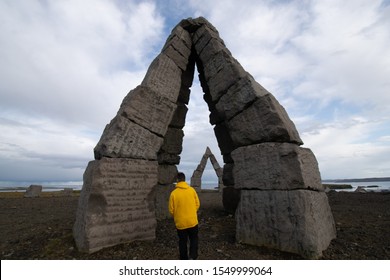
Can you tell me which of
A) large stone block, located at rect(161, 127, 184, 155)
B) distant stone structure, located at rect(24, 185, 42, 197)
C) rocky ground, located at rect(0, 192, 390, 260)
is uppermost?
large stone block, located at rect(161, 127, 184, 155)

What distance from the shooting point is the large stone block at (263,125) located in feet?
16.0

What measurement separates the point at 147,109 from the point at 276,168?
309 cm

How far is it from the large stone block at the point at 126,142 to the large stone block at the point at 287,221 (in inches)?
89.3

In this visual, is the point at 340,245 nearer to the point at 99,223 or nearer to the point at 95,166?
the point at 99,223

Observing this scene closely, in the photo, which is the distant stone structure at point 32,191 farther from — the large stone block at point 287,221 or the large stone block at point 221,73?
the large stone block at point 287,221

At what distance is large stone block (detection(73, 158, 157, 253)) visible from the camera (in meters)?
4.64

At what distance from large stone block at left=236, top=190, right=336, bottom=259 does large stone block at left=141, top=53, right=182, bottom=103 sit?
308 centimetres

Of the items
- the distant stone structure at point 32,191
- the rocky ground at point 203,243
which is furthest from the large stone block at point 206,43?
the distant stone structure at point 32,191

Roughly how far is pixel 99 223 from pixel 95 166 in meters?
1.05

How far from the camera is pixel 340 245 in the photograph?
182 inches

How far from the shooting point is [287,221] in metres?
4.37

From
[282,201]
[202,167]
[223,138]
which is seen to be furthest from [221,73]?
[202,167]

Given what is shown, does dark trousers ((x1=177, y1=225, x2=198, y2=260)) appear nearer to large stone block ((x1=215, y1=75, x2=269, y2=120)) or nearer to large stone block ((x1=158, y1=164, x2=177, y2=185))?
large stone block ((x1=215, y1=75, x2=269, y2=120))

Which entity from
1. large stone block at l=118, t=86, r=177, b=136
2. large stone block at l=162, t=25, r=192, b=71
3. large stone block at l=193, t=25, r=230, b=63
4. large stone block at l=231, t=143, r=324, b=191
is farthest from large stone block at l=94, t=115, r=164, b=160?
large stone block at l=193, t=25, r=230, b=63
